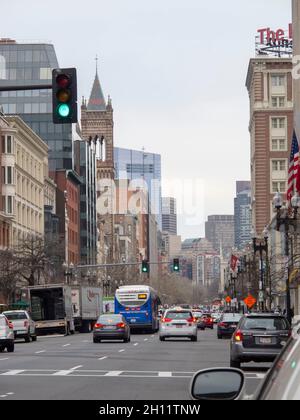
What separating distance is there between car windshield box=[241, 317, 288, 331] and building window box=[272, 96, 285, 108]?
11571 centimetres

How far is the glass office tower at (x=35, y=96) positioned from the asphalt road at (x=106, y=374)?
9473 centimetres

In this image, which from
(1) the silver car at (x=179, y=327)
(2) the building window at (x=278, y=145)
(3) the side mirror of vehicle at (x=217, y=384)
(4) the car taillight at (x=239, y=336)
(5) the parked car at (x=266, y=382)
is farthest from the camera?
(2) the building window at (x=278, y=145)

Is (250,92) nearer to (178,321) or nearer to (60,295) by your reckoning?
(60,295)

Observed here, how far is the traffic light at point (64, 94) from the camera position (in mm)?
19984

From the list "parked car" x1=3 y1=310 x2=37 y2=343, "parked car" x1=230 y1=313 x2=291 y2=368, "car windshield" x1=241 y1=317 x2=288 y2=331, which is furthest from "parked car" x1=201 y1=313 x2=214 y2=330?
"parked car" x1=230 y1=313 x2=291 y2=368

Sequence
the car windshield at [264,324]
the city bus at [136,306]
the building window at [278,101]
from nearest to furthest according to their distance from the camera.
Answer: the car windshield at [264,324] → the city bus at [136,306] → the building window at [278,101]

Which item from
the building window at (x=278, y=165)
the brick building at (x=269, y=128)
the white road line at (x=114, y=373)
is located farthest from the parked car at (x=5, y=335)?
the building window at (x=278, y=165)

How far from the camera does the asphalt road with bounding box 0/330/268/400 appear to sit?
1886cm

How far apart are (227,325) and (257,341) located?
102 feet

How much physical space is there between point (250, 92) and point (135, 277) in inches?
1371

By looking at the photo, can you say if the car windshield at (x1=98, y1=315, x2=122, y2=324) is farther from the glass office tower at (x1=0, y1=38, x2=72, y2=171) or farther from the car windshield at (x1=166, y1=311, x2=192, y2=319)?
the glass office tower at (x1=0, y1=38, x2=72, y2=171)

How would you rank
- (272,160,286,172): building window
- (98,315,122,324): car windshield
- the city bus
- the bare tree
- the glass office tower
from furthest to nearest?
(272,160,286,172): building window, the glass office tower, the bare tree, the city bus, (98,315,122,324): car windshield

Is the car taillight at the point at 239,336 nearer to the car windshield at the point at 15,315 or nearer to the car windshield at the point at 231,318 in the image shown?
the car windshield at the point at 15,315

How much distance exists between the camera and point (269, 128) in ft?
460
